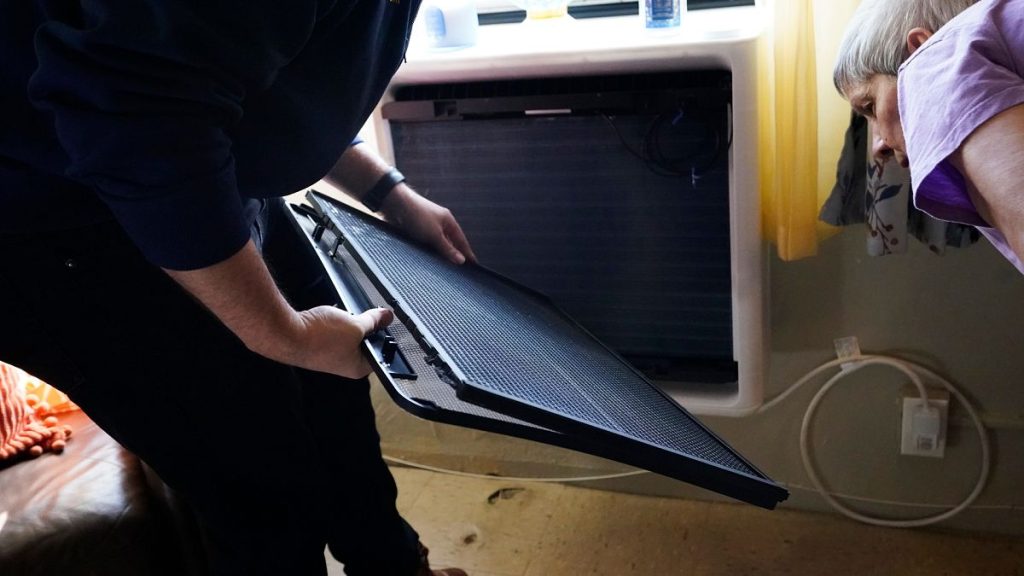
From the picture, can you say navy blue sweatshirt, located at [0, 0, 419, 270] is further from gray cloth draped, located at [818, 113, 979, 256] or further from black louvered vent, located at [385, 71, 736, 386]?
gray cloth draped, located at [818, 113, 979, 256]

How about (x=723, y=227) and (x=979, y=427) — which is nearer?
(x=723, y=227)

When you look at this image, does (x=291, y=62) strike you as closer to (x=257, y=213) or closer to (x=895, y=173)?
(x=257, y=213)

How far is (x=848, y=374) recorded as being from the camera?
1.51 metres

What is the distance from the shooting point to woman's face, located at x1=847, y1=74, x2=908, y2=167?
3.03 ft

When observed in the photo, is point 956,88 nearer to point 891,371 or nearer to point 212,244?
point 212,244

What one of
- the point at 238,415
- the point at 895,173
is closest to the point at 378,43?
the point at 238,415

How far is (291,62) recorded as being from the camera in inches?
35.0

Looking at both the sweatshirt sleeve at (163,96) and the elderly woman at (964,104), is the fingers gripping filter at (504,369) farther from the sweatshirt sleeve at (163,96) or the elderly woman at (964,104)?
the elderly woman at (964,104)

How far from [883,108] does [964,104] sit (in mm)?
222

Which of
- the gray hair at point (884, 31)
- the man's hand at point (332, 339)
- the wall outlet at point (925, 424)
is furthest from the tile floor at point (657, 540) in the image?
the gray hair at point (884, 31)

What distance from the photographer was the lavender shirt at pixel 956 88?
→ 0.72 meters

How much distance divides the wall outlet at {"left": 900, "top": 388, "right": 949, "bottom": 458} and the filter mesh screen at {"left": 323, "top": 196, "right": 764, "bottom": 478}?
23.9 inches

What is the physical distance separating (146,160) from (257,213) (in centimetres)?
32

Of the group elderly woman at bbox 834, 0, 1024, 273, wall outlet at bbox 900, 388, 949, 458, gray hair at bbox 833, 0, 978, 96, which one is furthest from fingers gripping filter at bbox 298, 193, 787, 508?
wall outlet at bbox 900, 388, 949, 458
